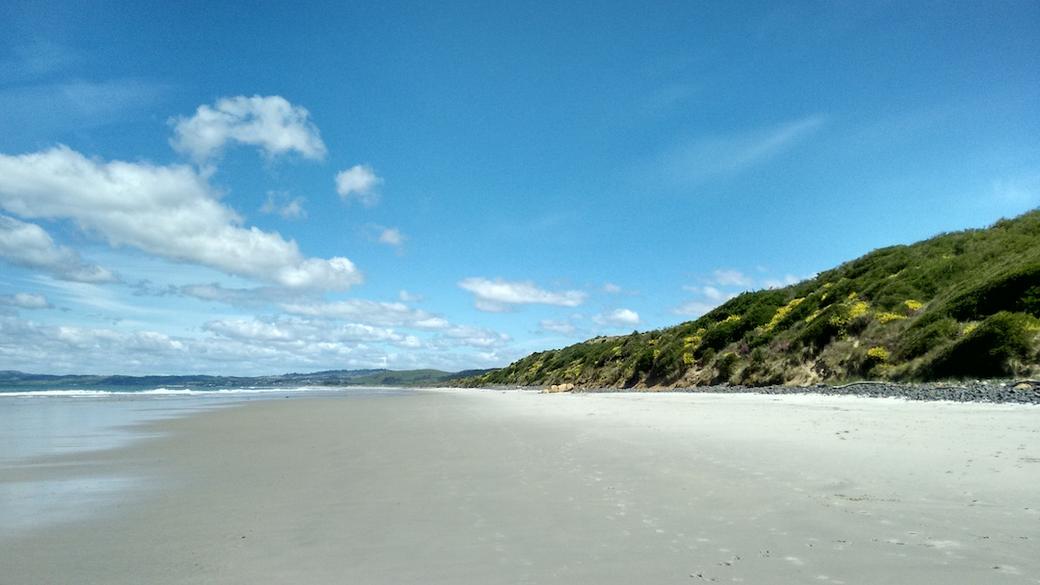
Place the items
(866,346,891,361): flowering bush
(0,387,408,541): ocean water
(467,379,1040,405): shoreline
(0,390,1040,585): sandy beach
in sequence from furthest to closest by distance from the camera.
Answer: (866,346,891,361): flowering bush < (467,379,1040,405): shoreline < (0,387,408,541): ocean water < (0,390,1040,585): sandy beach

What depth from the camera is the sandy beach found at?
4.29 metres

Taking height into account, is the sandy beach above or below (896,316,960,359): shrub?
below

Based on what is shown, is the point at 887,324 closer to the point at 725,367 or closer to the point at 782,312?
the point at 725,367

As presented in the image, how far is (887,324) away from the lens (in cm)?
2538

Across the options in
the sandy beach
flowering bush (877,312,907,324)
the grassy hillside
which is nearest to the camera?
the sandy beach

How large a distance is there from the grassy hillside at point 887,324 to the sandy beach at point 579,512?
9.78m

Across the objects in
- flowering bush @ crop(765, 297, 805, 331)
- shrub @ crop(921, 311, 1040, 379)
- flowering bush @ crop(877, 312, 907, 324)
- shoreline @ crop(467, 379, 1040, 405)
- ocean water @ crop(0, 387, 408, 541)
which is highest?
flowering bush @ crop(765, 297, 805, 331)

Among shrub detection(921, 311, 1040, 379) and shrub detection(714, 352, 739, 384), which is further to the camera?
shrub detection(714, 352, 739, 384)

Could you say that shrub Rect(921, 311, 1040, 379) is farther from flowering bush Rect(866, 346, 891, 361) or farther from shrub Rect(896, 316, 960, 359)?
flowering bush Rect(866, 346, 891, 361)

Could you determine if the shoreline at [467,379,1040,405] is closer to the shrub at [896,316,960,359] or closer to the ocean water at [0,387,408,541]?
the shrub at [896,316,960,359]

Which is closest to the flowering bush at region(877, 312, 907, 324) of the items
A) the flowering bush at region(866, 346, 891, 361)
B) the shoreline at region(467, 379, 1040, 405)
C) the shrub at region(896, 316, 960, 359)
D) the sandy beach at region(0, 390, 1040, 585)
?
the shrub at region(896, 316, 960, 359)

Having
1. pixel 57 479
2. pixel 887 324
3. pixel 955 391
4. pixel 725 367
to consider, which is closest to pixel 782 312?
pixel 725 367

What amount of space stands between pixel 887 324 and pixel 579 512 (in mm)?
24477

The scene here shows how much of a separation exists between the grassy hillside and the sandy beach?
9.78 m
